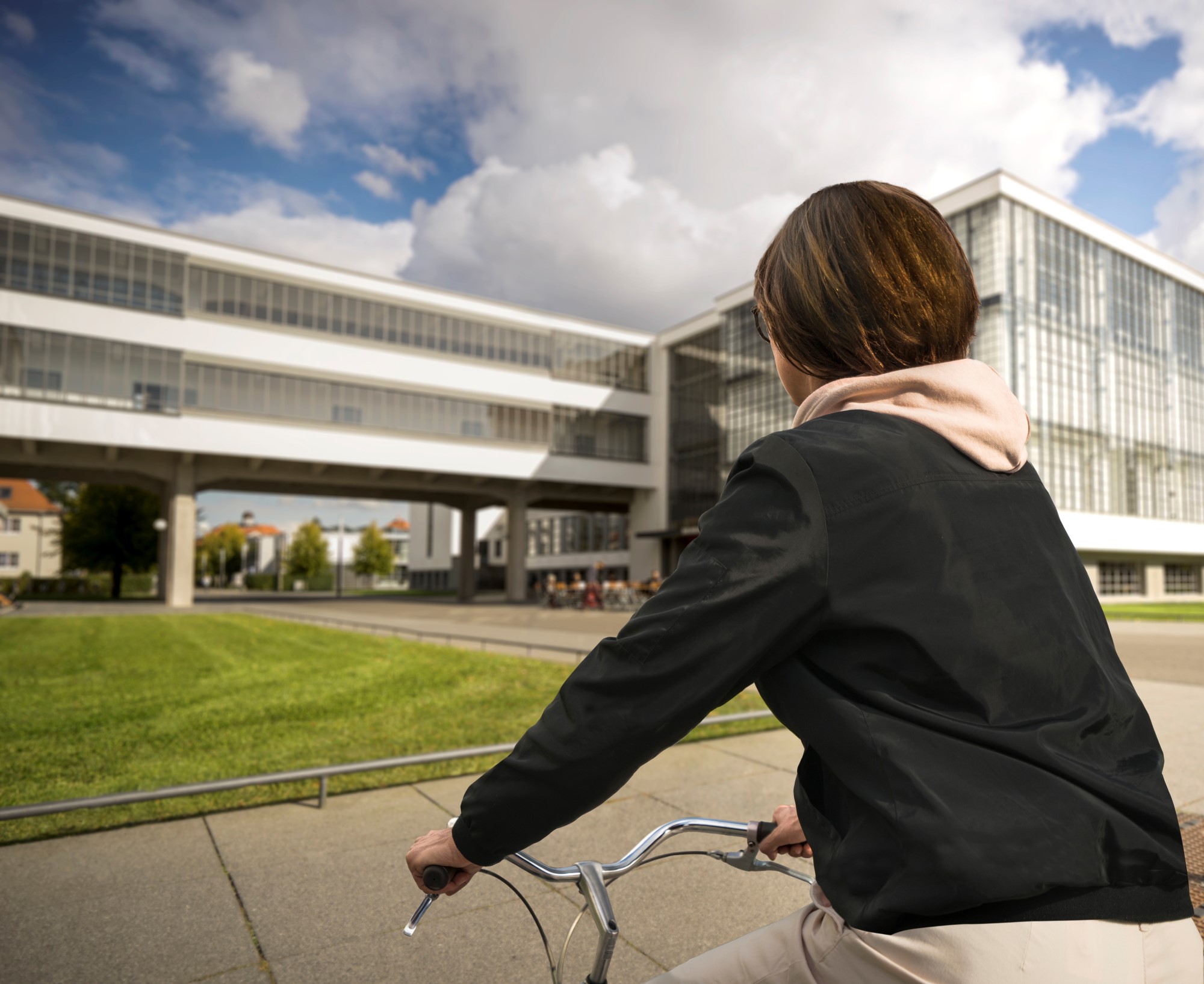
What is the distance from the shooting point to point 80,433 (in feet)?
103

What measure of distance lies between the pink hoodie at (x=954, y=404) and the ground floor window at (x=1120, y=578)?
4813 centimetres

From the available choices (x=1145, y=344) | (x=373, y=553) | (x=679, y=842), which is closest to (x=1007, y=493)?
(x=679, y=842)

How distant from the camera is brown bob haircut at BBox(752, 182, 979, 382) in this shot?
119cm

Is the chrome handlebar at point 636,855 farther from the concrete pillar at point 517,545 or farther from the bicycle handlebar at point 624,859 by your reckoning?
the concrete pillar at point 517,545

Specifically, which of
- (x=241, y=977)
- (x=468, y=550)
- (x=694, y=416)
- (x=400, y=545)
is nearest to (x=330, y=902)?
(x=241, y=977)

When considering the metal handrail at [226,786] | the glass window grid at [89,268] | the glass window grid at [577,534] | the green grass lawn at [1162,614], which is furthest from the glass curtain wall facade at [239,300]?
the metal handrail at [226,786]

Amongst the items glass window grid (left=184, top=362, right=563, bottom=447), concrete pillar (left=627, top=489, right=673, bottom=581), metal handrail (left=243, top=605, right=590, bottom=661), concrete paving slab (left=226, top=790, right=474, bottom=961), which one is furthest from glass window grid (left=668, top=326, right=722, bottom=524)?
concrete paving slab (left=226, top=790, right=474, bottom=961)

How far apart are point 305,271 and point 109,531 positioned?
27.2m

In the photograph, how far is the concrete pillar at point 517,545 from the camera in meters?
44.7

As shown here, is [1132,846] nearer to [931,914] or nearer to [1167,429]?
[931,914]

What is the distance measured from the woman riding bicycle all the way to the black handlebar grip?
0.10 m

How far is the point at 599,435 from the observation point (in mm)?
45719

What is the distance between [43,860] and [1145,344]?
2018 inches

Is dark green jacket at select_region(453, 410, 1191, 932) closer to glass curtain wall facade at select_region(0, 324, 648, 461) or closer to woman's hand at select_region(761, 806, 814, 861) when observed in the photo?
woman's hand at select_region(761, 806, 814, 861)
